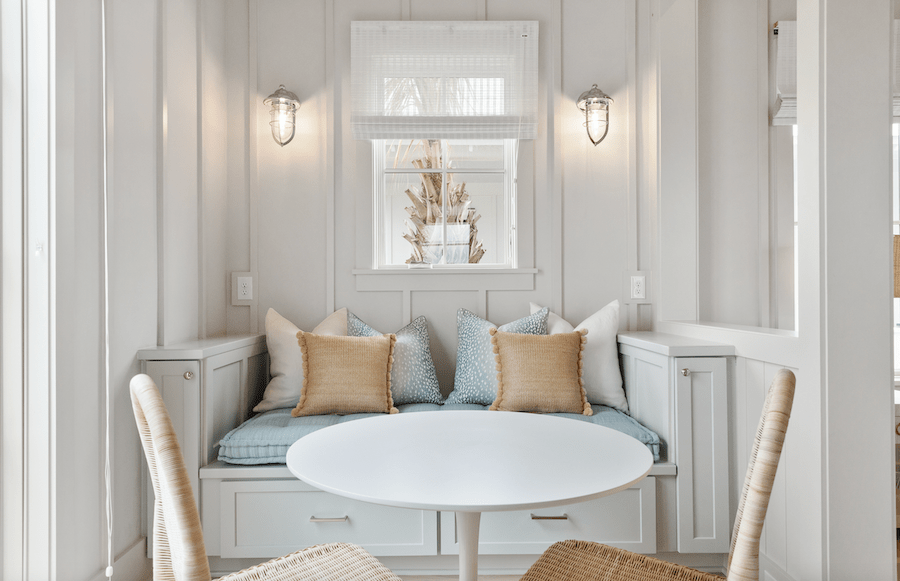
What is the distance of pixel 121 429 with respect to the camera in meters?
1.78

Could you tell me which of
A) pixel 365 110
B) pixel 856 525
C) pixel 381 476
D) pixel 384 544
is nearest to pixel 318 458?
pixel 381 476

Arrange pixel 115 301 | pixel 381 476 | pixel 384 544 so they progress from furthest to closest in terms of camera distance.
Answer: pixel 384 544 → pixel 115 301 → pixel 381 476

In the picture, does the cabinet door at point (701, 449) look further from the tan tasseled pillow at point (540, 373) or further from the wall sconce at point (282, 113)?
the wall sconce at point (282, 113)

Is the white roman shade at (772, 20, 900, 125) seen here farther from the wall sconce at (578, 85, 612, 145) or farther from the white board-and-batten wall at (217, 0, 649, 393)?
the wall sconce at (578, 85, 612, 145)

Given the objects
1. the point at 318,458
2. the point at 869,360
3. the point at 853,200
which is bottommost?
the point at 318,458

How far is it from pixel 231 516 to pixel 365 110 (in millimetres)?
1940

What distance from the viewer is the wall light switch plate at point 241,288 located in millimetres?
2633

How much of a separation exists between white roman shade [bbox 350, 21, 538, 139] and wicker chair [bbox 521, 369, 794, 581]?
1.98m

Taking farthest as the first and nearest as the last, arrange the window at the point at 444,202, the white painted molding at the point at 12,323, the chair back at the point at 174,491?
the window at the point at 444,202 → the white painted molding at the point at 12,323 → the chair back at the point at 174,491

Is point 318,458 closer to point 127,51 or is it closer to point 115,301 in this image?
point 115,301

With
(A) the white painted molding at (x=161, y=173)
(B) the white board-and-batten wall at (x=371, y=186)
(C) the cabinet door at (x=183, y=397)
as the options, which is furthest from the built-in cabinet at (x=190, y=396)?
(B) the white board-and-batten wall at (x=371, y=186)

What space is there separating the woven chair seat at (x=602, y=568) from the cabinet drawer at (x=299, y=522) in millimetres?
782

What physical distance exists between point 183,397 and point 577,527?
1.52 meters

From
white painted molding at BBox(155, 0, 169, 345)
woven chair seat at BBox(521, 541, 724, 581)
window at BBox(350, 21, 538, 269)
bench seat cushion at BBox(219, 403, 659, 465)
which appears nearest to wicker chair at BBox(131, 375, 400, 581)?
woven chair seat at BBox(521, 541, 724, 581)
